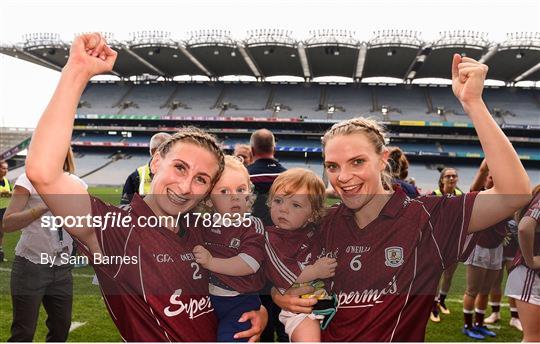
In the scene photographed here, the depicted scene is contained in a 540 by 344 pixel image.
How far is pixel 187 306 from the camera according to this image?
121 centimetres

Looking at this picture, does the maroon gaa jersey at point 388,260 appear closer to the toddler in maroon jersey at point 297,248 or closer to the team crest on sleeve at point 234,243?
the toddler in maroon jersey at point 297,248

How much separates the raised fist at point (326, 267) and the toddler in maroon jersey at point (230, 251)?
167 mm

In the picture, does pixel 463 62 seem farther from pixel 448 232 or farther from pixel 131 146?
pixel 131 146

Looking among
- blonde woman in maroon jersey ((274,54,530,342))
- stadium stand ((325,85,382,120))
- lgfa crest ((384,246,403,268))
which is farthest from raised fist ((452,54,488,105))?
stadium stand ((325,85,382,120))

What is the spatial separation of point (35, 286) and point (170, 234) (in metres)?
1.45

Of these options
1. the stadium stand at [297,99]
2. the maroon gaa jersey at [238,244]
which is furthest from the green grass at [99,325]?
the stadium stand at [297,99]

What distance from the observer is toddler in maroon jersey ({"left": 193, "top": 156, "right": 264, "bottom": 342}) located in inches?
48.8

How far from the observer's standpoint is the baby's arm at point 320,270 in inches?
47.9

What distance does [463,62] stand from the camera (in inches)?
45.9

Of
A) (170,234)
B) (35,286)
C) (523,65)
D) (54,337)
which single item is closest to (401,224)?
(170,234)

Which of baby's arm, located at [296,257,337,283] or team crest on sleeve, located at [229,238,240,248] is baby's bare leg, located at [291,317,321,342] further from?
team crest on sleeve, located at [229,238,240,248]

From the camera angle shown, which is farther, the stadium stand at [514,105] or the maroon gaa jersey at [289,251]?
the stadium stand at [514,105]

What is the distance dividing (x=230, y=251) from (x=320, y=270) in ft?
0.88

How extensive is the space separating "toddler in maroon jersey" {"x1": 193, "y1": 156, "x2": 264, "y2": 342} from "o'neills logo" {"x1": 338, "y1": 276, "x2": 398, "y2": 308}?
27cm
